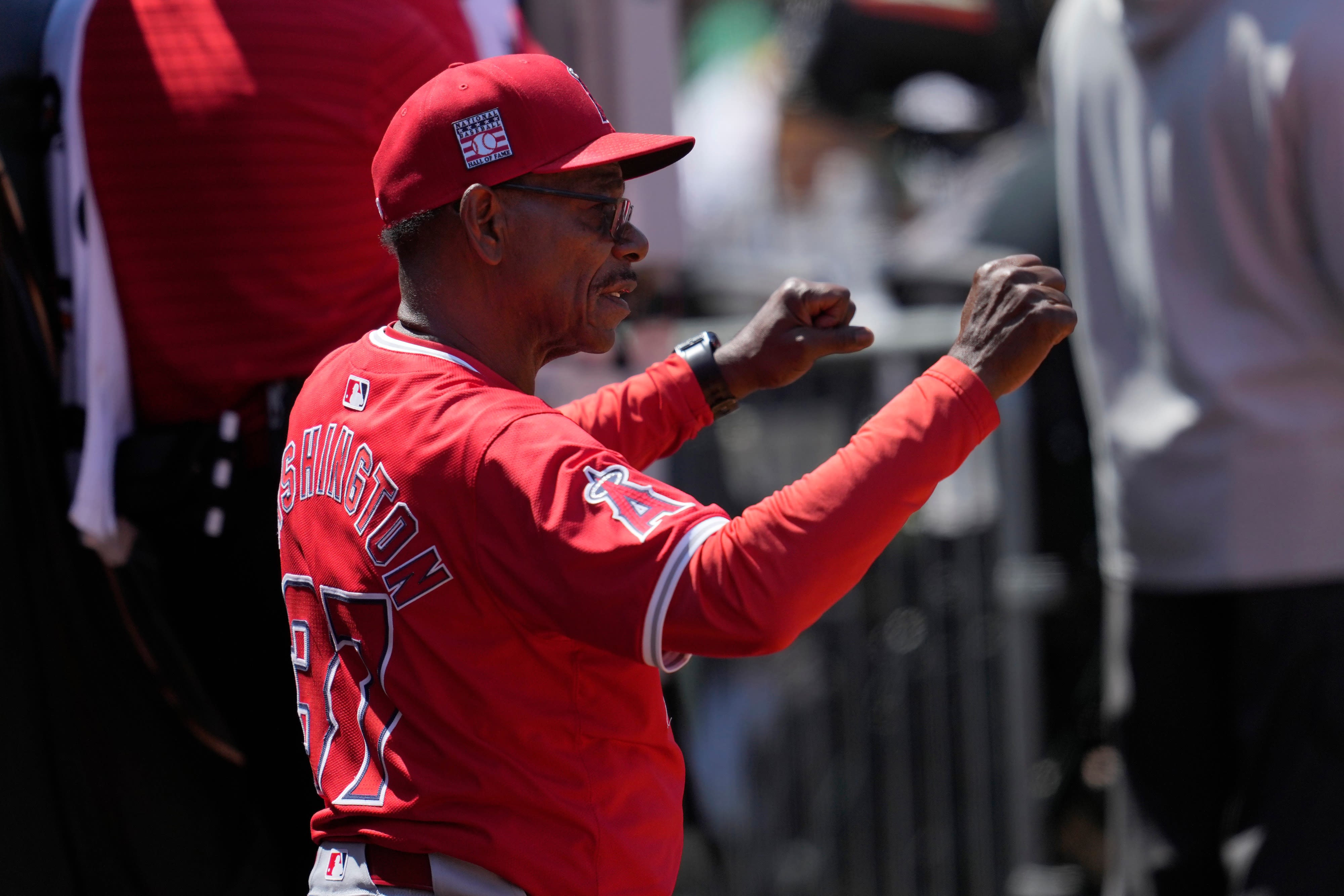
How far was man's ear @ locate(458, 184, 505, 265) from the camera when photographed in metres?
1.93

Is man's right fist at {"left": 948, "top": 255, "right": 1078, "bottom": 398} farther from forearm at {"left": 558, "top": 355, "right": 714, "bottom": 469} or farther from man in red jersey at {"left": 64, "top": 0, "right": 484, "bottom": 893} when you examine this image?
man in red jersey at {"left": 64, "top": 0, "right": 484, "bottom": 893}

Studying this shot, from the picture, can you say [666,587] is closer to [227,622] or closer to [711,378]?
[711,378]

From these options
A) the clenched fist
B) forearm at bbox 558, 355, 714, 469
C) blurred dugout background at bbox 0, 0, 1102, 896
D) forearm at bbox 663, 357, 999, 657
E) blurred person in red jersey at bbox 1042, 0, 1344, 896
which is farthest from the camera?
blurred dugout background at bbox 0, 0, 1102, 896

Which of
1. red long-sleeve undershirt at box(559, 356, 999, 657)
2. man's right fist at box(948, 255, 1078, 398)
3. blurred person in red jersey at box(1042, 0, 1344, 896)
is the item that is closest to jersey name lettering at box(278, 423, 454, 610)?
red long-sleeve undershirt at box(559, 356, 999, 657)

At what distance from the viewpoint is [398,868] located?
191cm

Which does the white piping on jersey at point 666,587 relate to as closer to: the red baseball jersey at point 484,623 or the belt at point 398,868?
the red baseball jersey at point 484,623

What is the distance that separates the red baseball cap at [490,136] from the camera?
1.92 meters

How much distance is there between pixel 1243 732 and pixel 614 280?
5.64ft

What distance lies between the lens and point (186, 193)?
2.53m

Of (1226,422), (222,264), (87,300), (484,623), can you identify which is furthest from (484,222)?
(1226,422)

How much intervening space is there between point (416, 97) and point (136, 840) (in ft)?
4.89

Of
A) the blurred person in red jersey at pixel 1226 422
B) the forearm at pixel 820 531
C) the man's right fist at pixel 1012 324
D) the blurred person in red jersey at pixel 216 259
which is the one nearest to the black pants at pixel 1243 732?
the blurred person in red jersey at pixel 1226 422

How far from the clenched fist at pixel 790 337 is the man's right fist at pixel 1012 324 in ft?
1.29

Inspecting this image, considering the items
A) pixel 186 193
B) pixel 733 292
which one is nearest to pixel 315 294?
pixel 186 193
